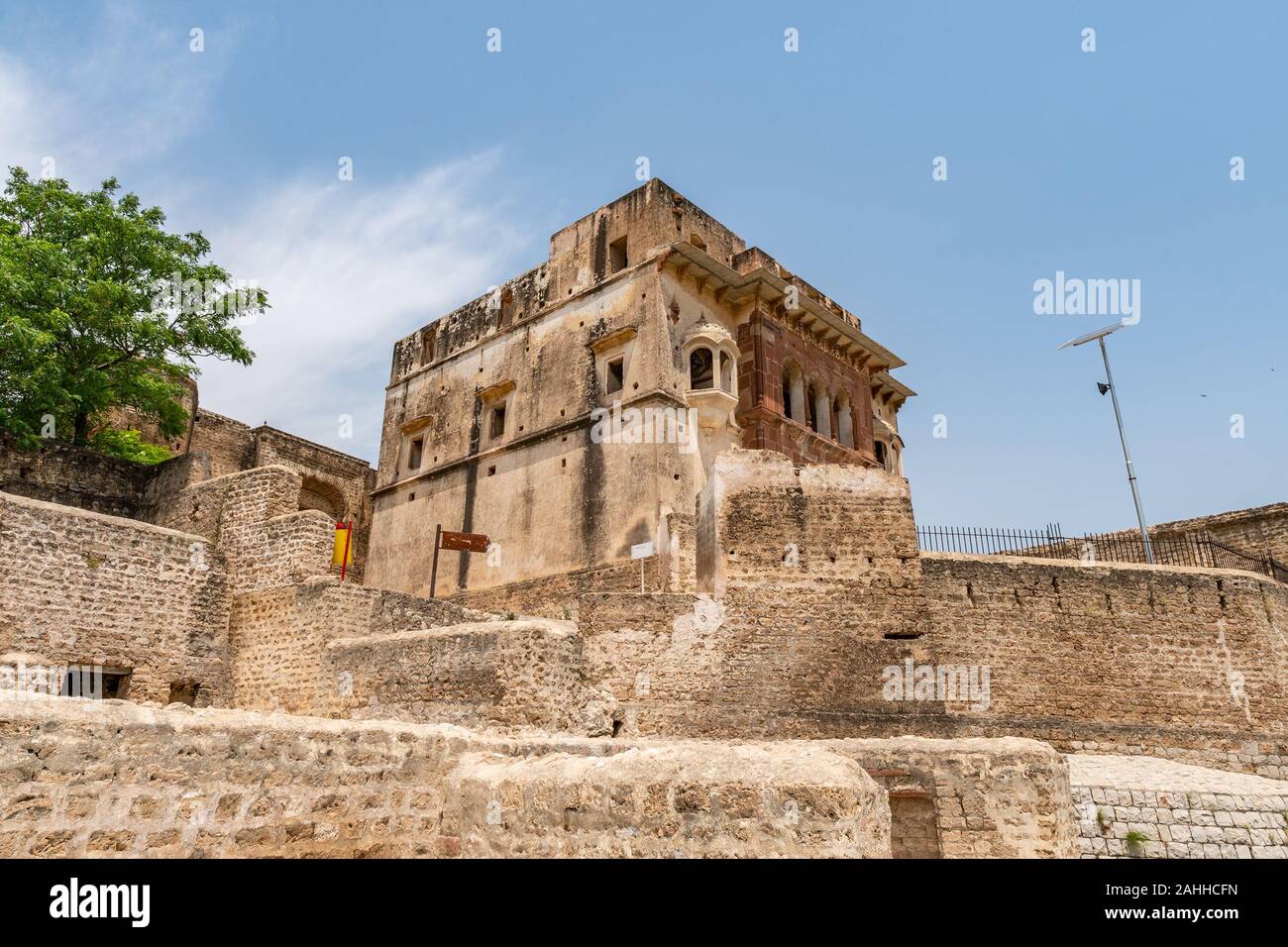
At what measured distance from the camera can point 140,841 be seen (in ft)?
13.3

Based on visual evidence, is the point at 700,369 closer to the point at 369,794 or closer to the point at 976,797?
the point at 976,797

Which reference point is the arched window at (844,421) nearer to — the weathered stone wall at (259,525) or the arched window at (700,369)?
the arched window at (700,369)

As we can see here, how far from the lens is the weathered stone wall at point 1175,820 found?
10.7 metres

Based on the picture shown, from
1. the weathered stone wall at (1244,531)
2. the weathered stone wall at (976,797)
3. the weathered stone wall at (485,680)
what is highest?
the weathered stone wall at (1244,531)

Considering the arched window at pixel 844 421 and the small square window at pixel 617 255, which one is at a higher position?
the small square window at pixel 617 255

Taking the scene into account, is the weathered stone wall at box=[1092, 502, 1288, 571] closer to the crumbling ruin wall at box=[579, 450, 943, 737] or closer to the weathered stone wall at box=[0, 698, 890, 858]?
the crumbling ruin wall at box=[579, 450, 943, 737]

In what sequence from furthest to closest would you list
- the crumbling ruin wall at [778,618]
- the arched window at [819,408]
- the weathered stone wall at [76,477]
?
the arched window at [819,408] → the weathered stone wall at [76,477] → the crumbling ruin wall at [778,618]

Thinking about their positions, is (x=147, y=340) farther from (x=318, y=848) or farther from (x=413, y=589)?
(x=318, y=848)

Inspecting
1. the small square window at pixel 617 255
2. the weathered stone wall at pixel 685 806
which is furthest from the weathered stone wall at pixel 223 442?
the weathered stone wall at pixel 685 806

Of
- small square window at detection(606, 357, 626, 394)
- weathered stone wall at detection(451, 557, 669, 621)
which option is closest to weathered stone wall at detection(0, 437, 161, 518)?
weathered stone wall at detection(451, 557, 669, 621)

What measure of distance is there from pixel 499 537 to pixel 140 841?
18802 mm

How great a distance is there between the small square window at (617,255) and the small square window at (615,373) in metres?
2.88
